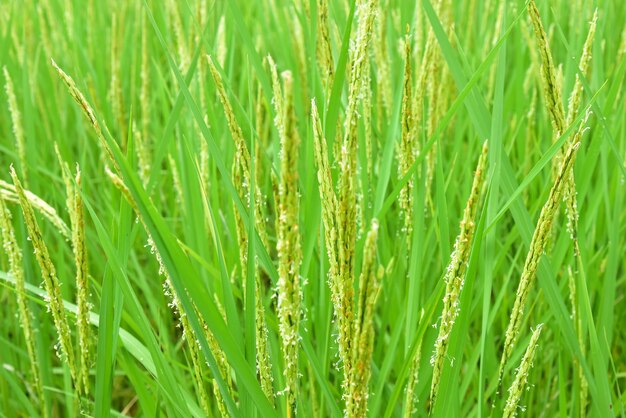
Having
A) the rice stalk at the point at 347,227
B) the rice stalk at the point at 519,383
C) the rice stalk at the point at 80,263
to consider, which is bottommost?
the rice stalk at the point at 519,383

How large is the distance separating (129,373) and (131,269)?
0.73 metres

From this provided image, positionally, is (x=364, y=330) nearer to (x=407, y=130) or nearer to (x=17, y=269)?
(x=407, y=130)

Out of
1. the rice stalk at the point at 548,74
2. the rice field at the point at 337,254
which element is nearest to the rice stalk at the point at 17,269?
the rice field at the point at 337,254

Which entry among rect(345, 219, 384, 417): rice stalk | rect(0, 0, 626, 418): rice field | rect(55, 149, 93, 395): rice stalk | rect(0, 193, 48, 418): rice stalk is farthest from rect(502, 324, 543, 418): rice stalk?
rect(0, 193, 48, 418): rice stalk

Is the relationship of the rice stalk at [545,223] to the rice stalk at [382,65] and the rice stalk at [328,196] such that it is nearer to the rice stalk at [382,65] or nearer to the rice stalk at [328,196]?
the rice stalk at [328,196]

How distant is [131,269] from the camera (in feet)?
5.57

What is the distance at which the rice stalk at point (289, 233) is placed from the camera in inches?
20.8

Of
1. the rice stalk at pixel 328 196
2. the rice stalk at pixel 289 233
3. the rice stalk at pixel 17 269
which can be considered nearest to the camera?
the rice stalk at pixel 289 233

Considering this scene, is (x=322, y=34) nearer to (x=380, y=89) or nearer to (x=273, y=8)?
(x=380, y=89)

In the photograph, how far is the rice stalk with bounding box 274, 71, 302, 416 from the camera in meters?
0.53

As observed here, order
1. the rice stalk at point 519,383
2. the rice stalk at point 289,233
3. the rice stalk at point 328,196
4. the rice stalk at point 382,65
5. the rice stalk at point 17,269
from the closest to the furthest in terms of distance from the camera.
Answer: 1. the rice stalk at point 289,233
2. the rice stalk at point 328,196
3. the rice stalk at point 519,383
4. the rice stalk at point 17,269
5. the rice stalk at point 382,65

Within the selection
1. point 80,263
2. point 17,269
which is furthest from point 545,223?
point 17,269

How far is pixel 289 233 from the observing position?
1.93ft

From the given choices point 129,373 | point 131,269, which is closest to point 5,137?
point 131,269
